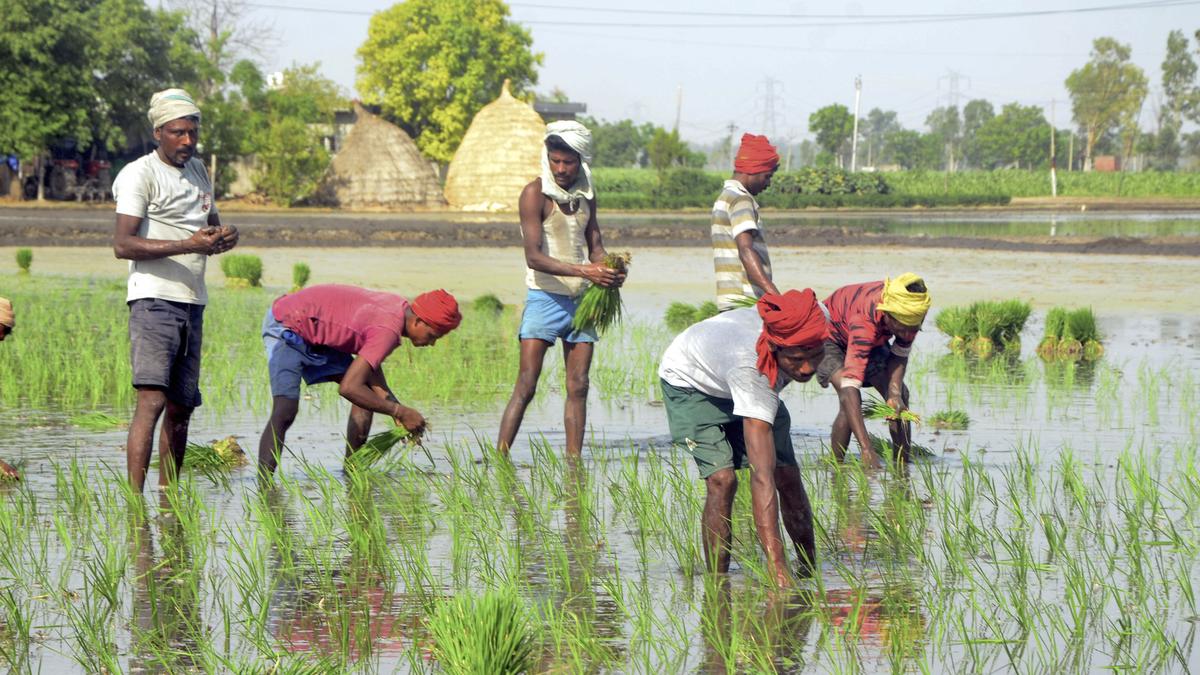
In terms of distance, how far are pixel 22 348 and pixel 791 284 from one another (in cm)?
986

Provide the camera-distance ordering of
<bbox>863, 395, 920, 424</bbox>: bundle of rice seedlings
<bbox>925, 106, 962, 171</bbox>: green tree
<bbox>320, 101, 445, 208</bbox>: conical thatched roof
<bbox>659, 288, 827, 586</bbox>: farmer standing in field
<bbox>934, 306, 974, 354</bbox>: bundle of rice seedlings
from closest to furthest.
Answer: <bbox>659, 288, 827, 586</bbox>: farmer standing in field, <bbox>863, 395, 920, 424</bbox>: bundle of rice seedlings, <bbox>934, 306, 974, 354</bbox>: bundle of rice seedlings, <bbox>320, 101, 445, 208</bbox>: conical thatched roof, <bbox>925, 106, 962, 171</bbox>: green tree

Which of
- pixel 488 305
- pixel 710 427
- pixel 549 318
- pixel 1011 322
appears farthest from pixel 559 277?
pixel 488 305

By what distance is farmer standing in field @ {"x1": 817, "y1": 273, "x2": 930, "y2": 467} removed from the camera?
21.1 feet

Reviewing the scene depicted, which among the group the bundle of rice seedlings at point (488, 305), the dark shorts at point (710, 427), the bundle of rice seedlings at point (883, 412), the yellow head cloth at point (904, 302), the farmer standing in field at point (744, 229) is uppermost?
the farmer standing in field at point (744, 229)

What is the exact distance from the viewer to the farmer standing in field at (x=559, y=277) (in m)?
7.20

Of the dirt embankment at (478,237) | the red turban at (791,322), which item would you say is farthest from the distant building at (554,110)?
the red turban at (791,322)

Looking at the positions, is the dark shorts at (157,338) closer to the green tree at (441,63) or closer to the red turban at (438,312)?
the red turban at (438,312)

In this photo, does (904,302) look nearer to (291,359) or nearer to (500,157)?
(291,359)

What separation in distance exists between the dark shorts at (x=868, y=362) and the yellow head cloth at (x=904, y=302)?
0.48m

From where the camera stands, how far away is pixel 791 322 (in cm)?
439

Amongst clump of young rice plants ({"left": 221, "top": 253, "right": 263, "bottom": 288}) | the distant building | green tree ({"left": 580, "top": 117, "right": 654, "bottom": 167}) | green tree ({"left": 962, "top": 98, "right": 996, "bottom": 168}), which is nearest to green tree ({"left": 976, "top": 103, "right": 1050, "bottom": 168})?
green tree ({"left": 962, "top": 98, "right": 996, "bottom": 168})

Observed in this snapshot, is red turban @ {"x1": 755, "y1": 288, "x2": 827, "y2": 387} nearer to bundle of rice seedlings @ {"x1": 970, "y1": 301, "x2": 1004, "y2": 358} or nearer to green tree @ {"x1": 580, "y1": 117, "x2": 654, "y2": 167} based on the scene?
bundle of rice seedlings @ {"x1": 970, "y1": 301, "x2": 1004, "y2": 358}

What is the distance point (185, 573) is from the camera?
196 inches

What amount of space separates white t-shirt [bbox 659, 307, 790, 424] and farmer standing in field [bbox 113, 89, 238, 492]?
2165mm
